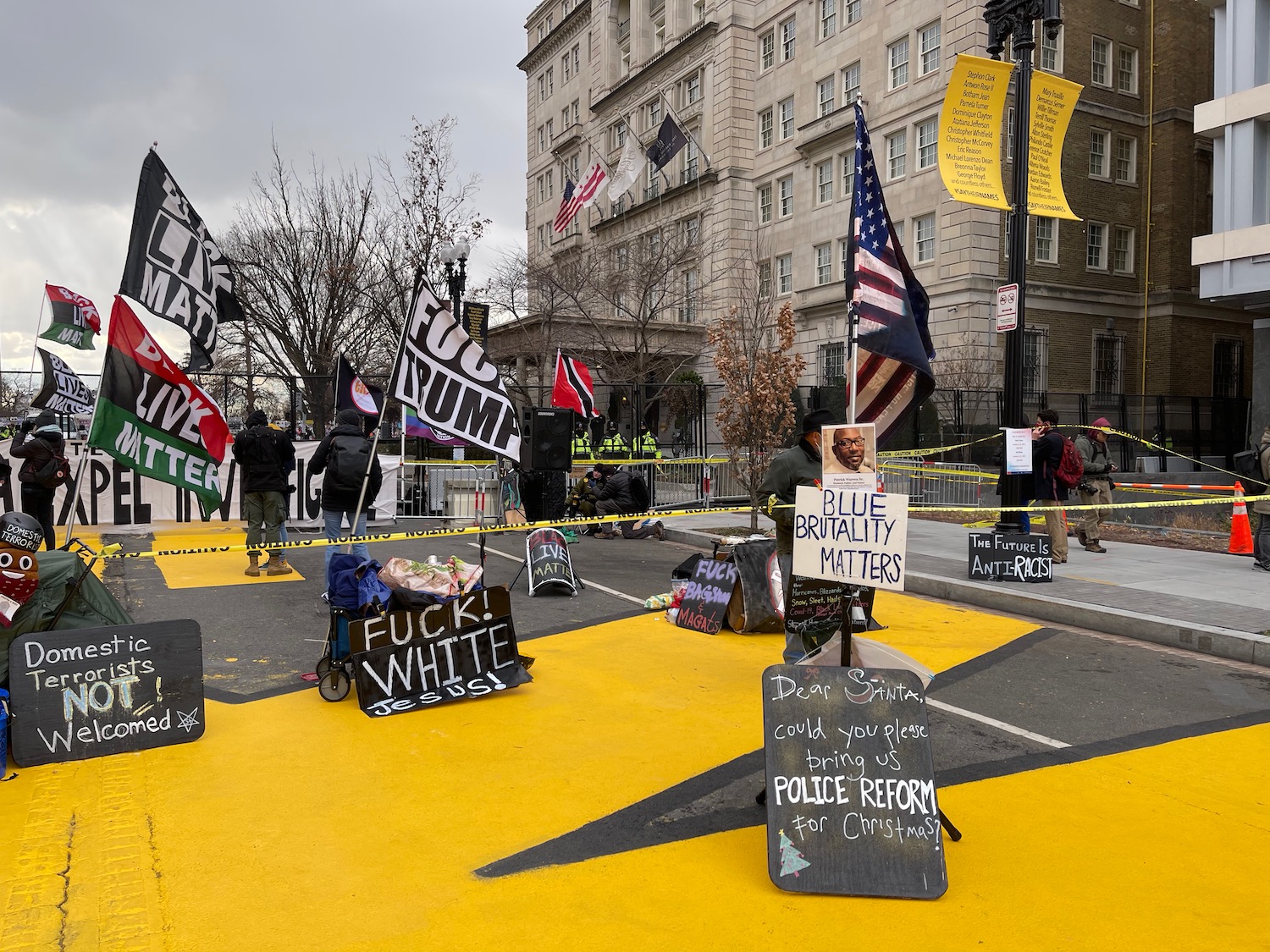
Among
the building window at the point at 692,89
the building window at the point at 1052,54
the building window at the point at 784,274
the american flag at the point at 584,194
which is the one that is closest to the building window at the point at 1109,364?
the building window at the point at 1052,54


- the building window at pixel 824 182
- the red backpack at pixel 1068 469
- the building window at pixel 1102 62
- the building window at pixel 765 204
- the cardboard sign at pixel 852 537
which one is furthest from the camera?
the building window at pixel 765 204

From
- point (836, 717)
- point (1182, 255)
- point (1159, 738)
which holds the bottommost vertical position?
point (1159, 738)

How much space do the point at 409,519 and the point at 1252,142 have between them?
907 inches

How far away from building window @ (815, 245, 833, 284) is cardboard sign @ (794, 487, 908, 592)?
31.3m

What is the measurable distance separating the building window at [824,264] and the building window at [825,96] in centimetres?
512

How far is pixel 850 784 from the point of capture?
3.79 metres

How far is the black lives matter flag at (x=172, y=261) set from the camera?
6.54 metres

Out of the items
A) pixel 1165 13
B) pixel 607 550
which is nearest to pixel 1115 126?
pixel 1165 13

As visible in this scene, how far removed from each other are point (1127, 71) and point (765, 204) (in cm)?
1392

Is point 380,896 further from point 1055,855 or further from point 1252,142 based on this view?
point 1252,142

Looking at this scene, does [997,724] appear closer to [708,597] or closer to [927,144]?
[708,597]

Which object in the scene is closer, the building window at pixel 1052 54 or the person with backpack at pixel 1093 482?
the person with backpack at pixel 1093 482

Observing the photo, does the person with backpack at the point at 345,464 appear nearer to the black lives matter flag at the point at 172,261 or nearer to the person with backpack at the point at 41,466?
the black lives matter flag at the point at 172,261

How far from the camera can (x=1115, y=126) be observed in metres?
31.8
